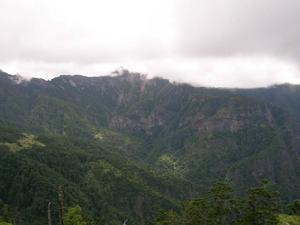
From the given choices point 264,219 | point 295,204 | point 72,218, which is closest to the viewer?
point 264,219

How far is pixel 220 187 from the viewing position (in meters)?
85.0

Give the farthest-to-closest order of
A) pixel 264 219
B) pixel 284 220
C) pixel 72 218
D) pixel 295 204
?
pixel 72 218
pixel 295 204
pixel 284 220
pixel 264 219

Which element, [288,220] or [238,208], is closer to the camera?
A: [238,208]

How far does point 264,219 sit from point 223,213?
28.5 feet

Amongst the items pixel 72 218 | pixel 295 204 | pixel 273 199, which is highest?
pixel 273 199

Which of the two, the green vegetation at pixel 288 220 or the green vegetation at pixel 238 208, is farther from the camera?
the green vegetation at pixel 288 220

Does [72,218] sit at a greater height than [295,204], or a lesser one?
lesser

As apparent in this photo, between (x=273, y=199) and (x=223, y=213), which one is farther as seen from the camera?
(x=223, y=213)

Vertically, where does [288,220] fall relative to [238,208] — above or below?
below

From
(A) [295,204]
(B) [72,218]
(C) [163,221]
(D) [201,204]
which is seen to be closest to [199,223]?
(D) [201,204]

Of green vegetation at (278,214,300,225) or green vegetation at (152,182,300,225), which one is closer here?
green vegetation at (152,182,300,225)

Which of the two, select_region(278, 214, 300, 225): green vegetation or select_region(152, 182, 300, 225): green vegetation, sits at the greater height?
select_region(152, 182, 300, 225): green vegetation

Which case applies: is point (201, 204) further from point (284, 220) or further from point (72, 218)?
point (72, 218)

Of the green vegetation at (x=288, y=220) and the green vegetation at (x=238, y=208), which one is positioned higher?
the green vegetation at (x=238, y=208)
